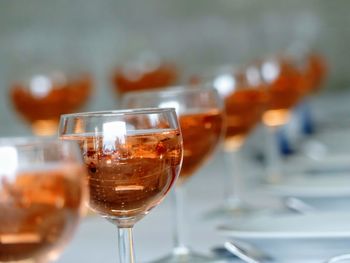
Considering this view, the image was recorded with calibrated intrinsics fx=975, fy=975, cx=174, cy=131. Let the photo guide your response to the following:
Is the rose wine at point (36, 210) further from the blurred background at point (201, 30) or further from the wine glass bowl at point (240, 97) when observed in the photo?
the blurred background at point (201, 30)

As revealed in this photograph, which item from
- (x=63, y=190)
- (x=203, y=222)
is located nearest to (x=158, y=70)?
(x=203, y=222)

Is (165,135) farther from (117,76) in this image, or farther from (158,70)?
(158,70)

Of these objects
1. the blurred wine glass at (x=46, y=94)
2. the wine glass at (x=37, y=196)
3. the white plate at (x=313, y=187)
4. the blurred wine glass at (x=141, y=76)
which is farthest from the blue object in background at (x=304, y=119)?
the wine glass at (x=37, y=196)

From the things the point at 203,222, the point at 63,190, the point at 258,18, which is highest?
the point at 258,18

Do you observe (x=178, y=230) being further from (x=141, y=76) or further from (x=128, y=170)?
(x=141, y=76)

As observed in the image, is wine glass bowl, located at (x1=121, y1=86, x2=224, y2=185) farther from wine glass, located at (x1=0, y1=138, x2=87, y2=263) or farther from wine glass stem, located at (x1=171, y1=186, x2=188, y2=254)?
wine glass, located at (x1=0, y1=138, x2=87, y2=263)

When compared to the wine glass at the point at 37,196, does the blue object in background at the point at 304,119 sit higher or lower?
lower

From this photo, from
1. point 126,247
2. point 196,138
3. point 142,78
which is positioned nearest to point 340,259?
point 126,247
